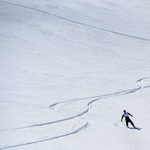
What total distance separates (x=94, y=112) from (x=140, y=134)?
3.51 meters

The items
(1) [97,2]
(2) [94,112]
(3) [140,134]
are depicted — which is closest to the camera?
(3) [140,134]

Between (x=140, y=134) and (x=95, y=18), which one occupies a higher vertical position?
(x=95, y=18)

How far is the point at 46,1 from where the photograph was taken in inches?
1294

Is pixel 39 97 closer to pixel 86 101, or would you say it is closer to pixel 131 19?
pixel 86 101

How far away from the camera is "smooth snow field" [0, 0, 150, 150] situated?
12.8 meters

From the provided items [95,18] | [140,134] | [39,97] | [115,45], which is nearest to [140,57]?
[115,45]

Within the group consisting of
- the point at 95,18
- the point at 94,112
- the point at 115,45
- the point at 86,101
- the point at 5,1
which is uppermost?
the point at 5,1

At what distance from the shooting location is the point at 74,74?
21719 mm

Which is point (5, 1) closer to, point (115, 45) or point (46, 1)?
point (46, 1)

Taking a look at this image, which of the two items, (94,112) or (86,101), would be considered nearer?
(94,112)

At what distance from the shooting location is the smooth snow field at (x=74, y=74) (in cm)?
1281

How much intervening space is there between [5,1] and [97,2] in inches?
346

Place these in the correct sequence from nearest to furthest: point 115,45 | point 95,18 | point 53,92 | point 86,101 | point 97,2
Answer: point 86,101 → point 53,92 → point 115,45 → point 95,18 → point 97,2

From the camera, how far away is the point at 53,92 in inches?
746
